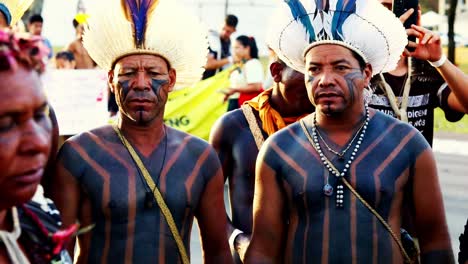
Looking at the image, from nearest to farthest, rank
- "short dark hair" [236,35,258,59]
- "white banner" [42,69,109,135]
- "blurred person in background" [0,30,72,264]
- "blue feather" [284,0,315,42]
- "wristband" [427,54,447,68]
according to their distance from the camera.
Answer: "blurred person in background" [0,30,72,264] < "blue feather" [284,0,315,42] < "wristband" [427,54,447,68] < "white banner" [42,69,109,135] < "short dark hair" [236,35,258,59]

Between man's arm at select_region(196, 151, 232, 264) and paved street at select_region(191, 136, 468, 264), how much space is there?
409 cm

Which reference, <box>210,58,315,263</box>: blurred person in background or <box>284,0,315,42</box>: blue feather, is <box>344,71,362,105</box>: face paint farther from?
<box>210,58,315,263</box>: blurred person in background

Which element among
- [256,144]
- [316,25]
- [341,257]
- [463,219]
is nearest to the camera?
[341,257]

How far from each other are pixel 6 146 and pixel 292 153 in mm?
2154

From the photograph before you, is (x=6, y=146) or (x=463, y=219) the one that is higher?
(x=6, y=146)

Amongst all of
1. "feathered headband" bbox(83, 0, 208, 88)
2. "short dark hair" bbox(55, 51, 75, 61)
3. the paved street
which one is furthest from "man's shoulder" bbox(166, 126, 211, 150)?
"short dark hair" bbox(55, 51, 75, 61)

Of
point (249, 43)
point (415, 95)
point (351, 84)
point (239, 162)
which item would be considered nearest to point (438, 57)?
point (415, 95)

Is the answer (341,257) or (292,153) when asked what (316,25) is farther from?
(341,257)

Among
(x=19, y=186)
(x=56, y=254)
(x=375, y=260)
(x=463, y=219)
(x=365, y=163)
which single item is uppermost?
(x=19, y=186)

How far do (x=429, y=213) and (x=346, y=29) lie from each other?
0.93 m

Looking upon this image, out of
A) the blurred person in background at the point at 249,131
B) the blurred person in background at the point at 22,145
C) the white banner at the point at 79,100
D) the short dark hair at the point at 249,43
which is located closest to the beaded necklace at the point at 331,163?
the blurred person in background at the point at 249,131

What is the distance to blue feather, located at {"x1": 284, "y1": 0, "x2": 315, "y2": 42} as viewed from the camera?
482 centimetres

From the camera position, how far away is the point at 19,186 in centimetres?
275

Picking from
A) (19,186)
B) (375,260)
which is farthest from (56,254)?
(375,260)
